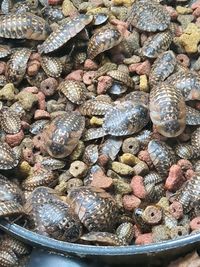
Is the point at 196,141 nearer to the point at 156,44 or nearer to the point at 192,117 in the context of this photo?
the point at 192,117

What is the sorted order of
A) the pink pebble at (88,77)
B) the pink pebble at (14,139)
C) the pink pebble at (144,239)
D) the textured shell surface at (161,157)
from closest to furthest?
the pink pebble at (144,239), the textured shell surface at (161,157), the pink pebble at (14,139), the pink pebble at (88,77)

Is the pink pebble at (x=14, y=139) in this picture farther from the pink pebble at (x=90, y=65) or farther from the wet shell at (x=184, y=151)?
the wet shell at (x=184, y=151)

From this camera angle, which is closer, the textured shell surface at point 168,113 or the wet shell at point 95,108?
the textured shell surface at point 168,113

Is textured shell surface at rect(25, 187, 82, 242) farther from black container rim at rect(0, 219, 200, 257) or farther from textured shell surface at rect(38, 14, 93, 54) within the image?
textured shell surface at rect(38, 14, 93, 54)

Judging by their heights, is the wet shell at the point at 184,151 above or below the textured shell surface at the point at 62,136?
below

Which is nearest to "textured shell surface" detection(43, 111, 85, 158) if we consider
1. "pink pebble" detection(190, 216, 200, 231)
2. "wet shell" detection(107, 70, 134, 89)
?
"wet shell" detection(107, 70, 134, 89)

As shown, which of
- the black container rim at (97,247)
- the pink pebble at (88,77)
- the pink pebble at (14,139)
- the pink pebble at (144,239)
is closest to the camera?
the black container rim at (97,247)

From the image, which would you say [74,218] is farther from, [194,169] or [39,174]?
[194,169]

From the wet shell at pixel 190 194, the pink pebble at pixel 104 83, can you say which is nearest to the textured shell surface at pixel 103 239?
the wet shell at pixel 190 194
